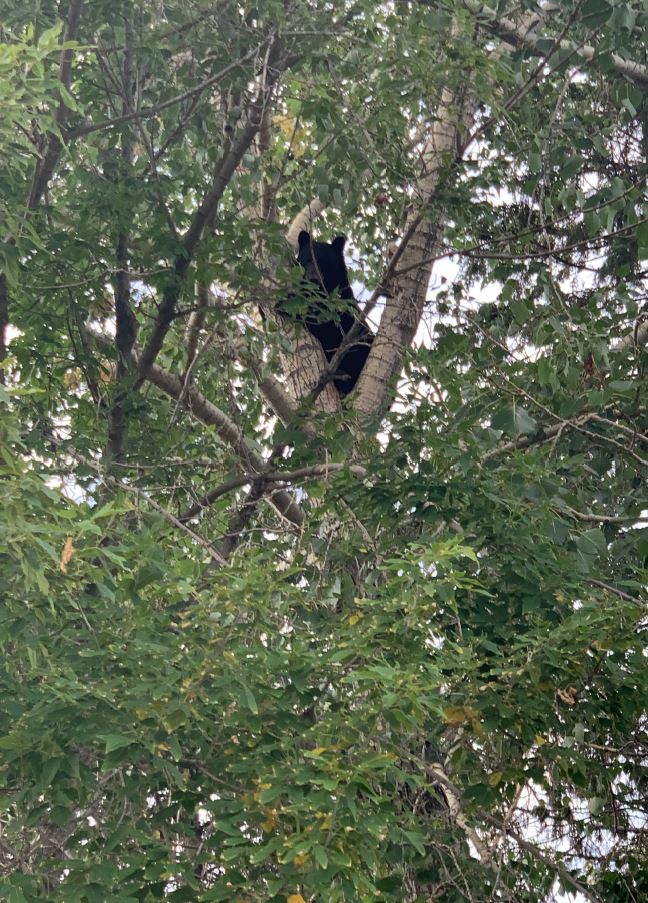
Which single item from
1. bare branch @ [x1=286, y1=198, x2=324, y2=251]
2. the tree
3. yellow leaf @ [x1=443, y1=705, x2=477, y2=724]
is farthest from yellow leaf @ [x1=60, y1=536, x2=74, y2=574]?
bare branch @ [x1=286, y1=198, x2=324, y2=251]

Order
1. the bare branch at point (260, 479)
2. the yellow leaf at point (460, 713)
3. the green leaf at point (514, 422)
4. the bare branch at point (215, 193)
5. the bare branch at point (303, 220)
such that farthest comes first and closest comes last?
the bare branch at point (303, 220)
the bare branch at point (260, 479)
the bare branch at point (215, 193)
the green leaf at point (514, 422)
the yellow leaf at point (460, 713)

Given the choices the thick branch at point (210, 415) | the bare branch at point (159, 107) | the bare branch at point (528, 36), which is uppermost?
the bare branch at point (528, 36)

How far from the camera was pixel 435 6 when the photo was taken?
404 centimetres

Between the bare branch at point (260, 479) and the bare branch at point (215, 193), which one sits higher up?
the bare branch at point (215, 193)

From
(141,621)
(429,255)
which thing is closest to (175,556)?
(141,621)

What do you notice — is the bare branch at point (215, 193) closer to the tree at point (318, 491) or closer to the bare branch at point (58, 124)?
the tree at point (318, 491)

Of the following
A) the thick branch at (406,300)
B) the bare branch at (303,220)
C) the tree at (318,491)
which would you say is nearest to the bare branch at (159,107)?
the tree at (318,491)

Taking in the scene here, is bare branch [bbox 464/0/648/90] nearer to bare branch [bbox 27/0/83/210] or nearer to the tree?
the tree

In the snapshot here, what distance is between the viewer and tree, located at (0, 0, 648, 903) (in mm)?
2338

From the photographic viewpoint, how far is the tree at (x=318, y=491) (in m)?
2.34

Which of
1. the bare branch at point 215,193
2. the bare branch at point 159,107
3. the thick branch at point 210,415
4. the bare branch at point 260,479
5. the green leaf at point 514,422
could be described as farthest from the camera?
the thick branch at point 210,415

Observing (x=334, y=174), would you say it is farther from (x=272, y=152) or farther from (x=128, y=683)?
(x=128, y=683)

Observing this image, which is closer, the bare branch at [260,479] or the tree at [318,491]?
the tree at [318,491]

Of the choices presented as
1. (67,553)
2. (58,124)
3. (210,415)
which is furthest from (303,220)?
(67,553)
